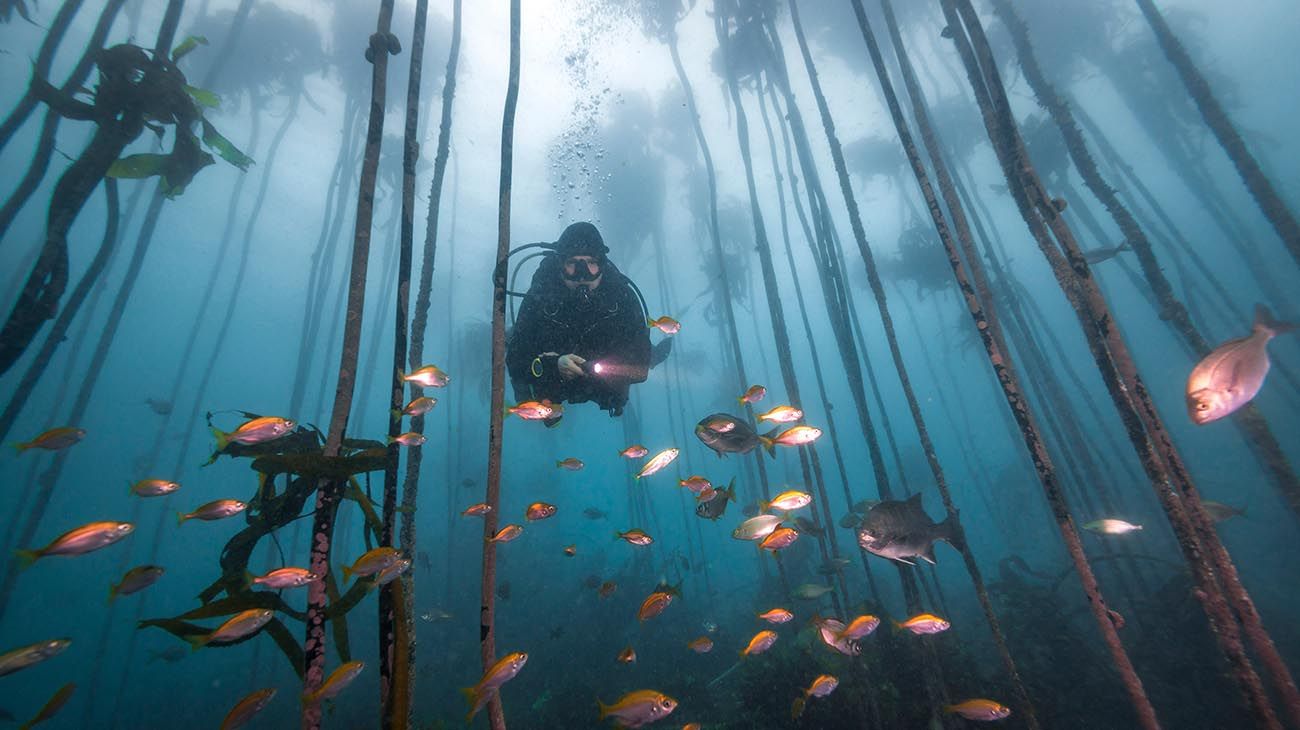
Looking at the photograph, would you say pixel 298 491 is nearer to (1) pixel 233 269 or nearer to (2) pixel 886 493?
(2) pixel 886 493

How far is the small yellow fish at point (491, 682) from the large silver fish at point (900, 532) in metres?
3.35

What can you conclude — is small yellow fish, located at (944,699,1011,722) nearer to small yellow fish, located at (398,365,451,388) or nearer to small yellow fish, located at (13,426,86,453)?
small yellow fish, located at (398,365,451,388)

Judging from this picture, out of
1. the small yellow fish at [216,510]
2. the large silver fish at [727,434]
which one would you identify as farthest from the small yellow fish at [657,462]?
the small yellow fish at [216,510]

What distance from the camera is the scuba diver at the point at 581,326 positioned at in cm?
630

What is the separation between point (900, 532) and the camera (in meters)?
4.47

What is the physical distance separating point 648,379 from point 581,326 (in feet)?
42.4

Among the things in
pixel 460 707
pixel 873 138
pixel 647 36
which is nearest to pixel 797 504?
pixel 460 707

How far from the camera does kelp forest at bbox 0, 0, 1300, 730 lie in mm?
3012

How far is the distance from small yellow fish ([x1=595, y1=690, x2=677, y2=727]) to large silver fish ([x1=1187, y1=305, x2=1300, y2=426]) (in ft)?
13.8

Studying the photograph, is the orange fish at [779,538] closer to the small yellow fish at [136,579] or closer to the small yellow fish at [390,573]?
the small yellow fish at [390,573]

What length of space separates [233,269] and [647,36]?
75.4m

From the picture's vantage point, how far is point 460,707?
13.3 metres

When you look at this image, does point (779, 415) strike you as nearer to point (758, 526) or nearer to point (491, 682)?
point (758, 526)

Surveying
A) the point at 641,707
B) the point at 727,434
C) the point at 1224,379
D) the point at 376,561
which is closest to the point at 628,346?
the point at 727,434
